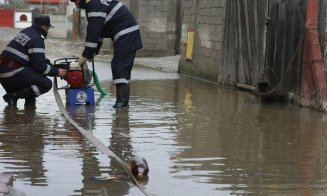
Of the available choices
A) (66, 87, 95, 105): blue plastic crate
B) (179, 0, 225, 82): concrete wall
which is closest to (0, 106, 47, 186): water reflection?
(66, 87, 95, 105): blue plastic crate

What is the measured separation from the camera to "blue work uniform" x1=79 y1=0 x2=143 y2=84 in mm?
8211

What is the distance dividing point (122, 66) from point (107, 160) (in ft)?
10.8

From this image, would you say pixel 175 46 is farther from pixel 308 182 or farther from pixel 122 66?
pixel 308 182

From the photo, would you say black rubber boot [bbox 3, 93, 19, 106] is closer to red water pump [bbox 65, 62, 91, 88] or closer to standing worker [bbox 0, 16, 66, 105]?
standing worker [bbox 0, 16, 66, 105]

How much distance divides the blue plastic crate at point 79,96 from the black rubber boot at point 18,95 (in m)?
0.46

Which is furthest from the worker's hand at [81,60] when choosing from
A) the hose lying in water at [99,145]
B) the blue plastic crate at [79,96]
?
the hose lying in water at [99,145]

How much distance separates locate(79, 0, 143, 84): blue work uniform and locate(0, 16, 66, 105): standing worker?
0.55m

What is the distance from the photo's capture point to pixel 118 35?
8484 millimetres

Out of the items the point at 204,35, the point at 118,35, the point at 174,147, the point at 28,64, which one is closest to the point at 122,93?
Result: the point at 118,35

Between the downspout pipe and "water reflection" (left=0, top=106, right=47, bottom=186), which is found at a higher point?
the downspout pipe

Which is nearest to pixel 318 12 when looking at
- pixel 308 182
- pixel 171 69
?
pixel 308 182

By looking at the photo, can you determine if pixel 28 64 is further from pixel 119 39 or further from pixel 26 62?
pixel 119 39

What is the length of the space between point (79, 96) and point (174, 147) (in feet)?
10.0

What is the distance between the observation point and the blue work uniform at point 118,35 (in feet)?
26.9
